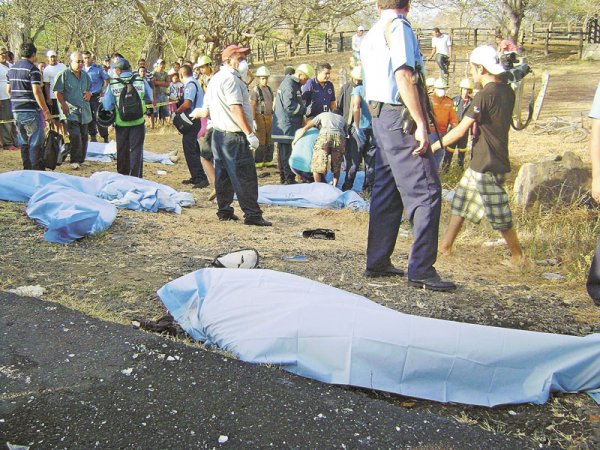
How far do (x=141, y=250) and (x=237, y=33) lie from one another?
15.8m

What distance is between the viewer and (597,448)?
242cm

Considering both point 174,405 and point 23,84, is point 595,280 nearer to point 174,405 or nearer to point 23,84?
point 174,405

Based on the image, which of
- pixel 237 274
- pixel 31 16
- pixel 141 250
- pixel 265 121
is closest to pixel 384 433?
pixel 237 274

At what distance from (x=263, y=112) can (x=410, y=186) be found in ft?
23.2

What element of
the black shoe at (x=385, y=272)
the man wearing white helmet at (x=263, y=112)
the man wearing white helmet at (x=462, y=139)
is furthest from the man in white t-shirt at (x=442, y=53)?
the black shoe at (x=385, y=272)

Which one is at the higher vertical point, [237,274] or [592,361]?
[237,274]

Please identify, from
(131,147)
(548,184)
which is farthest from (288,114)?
(548,184)

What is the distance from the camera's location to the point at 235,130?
20.5ft

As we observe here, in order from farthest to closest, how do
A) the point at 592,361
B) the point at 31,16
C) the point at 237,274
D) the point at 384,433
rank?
the point at 31,16
the point at 237,274
the point at 592,361
the point at 384,433

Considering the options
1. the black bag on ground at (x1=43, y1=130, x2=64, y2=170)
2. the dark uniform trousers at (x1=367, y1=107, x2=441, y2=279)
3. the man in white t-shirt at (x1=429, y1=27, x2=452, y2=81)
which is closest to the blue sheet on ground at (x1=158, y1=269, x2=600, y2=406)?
the dark uniform trousers at (x1=367, y1=107, x2=441, y2=279)

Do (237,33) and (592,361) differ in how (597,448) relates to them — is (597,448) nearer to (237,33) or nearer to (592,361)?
(592,361)

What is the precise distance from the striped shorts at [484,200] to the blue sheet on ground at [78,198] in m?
2.93

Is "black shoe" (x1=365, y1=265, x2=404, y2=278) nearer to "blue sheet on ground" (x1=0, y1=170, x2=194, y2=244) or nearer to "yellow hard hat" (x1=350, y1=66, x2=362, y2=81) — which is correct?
"blue sheet on ground" (x1=0, y1=170, x2=194, y2=244)

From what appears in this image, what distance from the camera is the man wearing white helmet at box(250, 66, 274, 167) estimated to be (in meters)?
10.5
